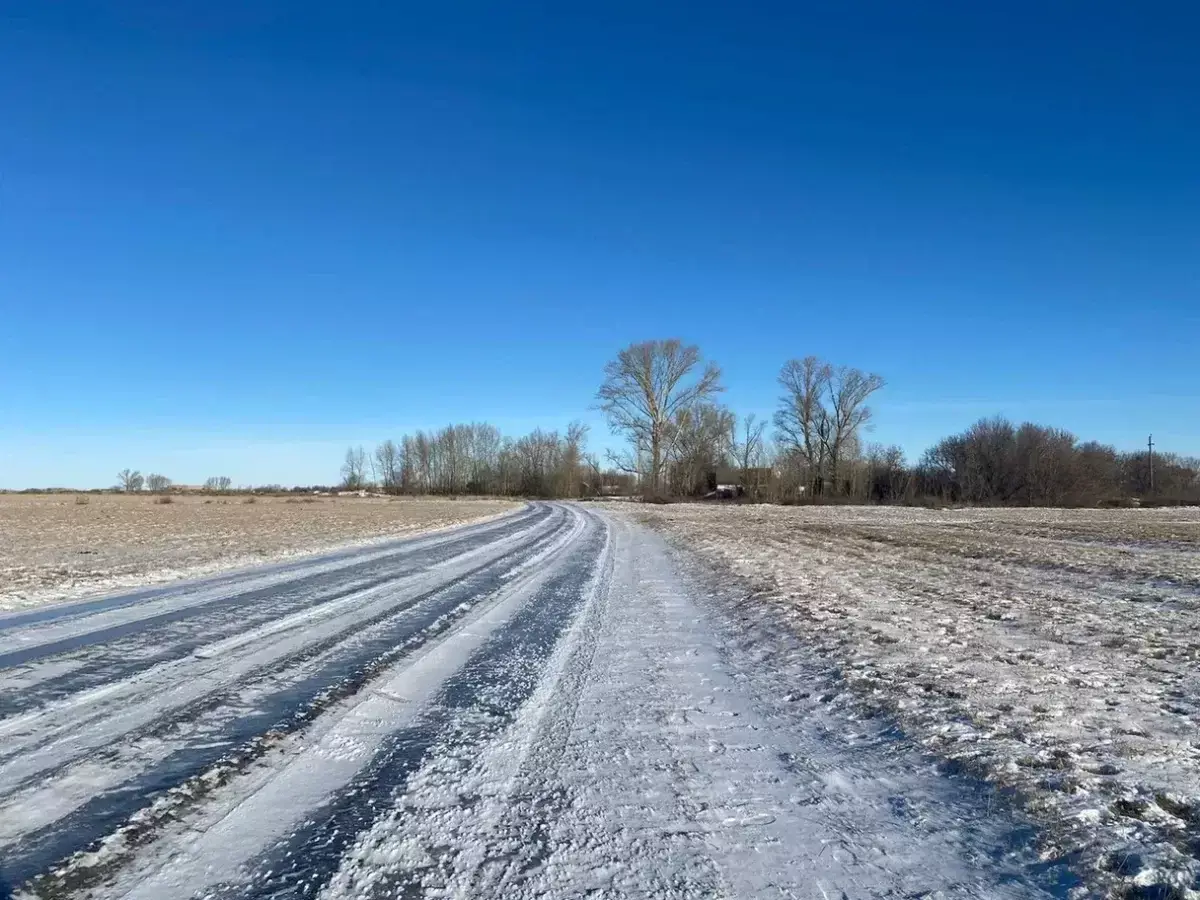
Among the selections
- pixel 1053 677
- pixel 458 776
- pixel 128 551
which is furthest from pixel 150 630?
pixel 128 551

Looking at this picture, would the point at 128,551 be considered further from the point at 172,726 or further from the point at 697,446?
the point at 697,446

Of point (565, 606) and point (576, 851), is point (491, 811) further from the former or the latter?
point (565, 606)

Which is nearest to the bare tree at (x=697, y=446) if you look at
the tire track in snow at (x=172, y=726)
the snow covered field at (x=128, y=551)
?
the snow covered field at (x=128, y=551)

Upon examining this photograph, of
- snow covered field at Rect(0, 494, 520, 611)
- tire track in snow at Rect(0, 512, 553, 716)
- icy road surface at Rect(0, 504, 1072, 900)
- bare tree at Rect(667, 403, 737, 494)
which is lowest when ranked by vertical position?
icy road surface at Rect(0, 504, 1072, 900)

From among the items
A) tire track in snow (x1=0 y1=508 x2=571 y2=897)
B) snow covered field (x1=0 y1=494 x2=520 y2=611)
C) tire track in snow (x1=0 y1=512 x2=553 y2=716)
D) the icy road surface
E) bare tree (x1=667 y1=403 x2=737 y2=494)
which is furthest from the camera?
bare tree (x1=667 y1=403 x2=737 y2=494)

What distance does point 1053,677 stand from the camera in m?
6.06

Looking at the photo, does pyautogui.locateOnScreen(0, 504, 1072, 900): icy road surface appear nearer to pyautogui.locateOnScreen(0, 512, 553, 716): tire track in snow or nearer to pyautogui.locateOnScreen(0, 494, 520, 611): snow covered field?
pyautogui.locateOnScreen(0, 512, 553, 716): tire track in snow

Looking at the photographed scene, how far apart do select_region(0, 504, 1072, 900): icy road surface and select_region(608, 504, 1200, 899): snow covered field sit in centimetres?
33

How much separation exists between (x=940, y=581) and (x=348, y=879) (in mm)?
12086

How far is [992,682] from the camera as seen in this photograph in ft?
19.5

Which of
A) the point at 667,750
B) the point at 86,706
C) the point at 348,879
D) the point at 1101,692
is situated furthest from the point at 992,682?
the point at 86,706

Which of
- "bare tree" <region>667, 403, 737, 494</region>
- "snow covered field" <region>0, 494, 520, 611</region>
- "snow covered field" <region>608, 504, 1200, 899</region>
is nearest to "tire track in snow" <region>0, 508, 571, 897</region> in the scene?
"snow covered field" <region>608, 504, 1200, 899</region>

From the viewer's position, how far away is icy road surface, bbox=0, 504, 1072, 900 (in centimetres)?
297

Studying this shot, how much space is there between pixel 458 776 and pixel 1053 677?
5137 millimetres
